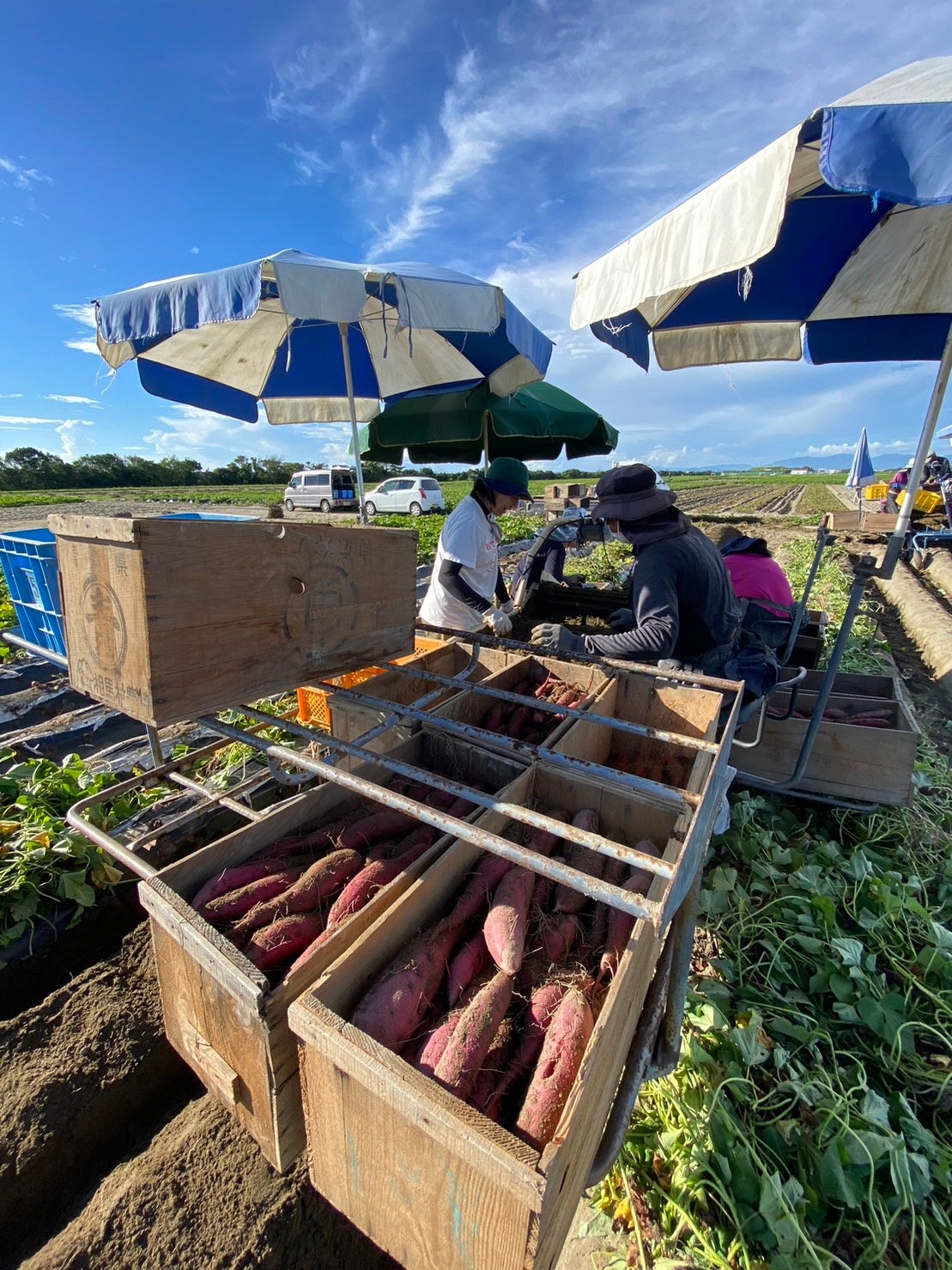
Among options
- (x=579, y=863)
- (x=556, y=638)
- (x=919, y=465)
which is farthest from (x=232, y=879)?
(x=919, y=465)

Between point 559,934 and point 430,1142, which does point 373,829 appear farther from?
point 430,1142

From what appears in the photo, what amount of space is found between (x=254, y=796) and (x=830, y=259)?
194 inches

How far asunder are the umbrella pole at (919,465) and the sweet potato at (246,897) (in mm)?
2698

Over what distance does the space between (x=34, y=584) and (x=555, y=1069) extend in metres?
2.77

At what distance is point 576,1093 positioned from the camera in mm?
926

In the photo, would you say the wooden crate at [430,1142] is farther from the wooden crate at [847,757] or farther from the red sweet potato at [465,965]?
the wooden crate at [847,757]

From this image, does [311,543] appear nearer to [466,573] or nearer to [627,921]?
[627,921]

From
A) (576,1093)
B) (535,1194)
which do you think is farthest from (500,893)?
(535,1194)

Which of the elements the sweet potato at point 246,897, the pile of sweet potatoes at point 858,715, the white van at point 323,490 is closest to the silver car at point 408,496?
the white van at point 323,490

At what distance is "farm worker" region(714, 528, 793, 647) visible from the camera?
373 centimetres

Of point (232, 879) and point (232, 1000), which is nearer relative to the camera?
point (232, 1000)

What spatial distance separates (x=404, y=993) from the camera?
1187 mm

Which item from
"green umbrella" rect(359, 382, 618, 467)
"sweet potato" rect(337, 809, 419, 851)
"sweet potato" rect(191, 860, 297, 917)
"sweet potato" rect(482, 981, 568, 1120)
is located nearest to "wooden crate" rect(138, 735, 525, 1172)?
"sweet potato" rect(191, 860, 297, 917)

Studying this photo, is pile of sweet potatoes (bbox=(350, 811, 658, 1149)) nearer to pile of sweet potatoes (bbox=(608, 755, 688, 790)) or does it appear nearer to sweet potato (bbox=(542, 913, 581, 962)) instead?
sweet potato (bbox=(542, 913, 581, 962))
